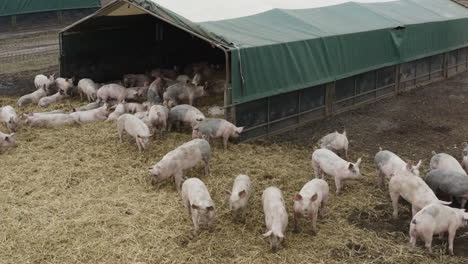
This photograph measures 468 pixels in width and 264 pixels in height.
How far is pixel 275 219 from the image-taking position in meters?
7.54

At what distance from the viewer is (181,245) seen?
7.64m

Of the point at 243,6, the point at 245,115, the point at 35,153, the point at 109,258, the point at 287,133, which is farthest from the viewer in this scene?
the point at 243,6

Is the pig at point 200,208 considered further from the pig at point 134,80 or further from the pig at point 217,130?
the pig at point 134,80

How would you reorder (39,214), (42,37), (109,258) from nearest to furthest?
1. (109,258)
2. (39,214)
3. (42,37)

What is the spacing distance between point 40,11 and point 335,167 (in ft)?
93.5

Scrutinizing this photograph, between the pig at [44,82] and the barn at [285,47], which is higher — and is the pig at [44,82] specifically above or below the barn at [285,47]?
below

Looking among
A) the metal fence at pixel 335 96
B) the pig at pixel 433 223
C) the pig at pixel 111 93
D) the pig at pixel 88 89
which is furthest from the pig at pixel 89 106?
the pig at pixel 433 223

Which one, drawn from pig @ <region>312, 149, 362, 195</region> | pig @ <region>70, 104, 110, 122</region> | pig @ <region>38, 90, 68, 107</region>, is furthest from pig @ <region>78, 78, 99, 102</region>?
pig @ <region>312, 149, 362, 195</region>

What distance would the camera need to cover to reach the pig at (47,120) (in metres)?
13.2

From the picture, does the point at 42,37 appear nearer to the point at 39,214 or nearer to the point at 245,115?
the point at 245,115

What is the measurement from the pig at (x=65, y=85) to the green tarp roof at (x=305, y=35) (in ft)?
16.7

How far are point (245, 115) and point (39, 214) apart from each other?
5.50m

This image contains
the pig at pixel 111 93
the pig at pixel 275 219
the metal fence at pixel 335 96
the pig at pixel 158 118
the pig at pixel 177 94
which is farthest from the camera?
the pig at pixel 111 93

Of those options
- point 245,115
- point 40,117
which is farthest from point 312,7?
point 40,117
